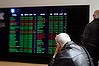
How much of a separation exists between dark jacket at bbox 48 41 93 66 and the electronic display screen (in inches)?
46.7

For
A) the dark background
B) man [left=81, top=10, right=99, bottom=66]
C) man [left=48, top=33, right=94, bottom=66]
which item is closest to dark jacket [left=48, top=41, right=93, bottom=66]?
man [left=48, top=33, right=94, bottom=66]

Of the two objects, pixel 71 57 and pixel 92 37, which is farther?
pixel 92 37

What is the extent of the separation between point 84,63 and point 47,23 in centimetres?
148

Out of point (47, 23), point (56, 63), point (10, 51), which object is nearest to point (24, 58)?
point (10, 51)

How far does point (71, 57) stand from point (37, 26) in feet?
5.16

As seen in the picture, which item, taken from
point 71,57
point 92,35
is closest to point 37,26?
point 92,35

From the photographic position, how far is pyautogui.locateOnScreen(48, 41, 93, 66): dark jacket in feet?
7.44

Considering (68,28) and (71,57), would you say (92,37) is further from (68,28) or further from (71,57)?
(71,57)

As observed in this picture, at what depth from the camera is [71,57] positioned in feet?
7.45

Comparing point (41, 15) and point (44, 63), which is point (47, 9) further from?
point (44, 63)

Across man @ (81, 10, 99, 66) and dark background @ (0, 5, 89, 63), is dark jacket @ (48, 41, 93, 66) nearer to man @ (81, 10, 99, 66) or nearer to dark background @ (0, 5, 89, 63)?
man @ (81, 10, 99, 66)

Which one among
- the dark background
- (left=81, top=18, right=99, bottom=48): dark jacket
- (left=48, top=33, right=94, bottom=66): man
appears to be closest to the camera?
(left=48, top=33, right=94, bottom=66): man

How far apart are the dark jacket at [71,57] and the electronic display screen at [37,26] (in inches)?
46.7

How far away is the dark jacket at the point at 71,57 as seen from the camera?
7.44ft
